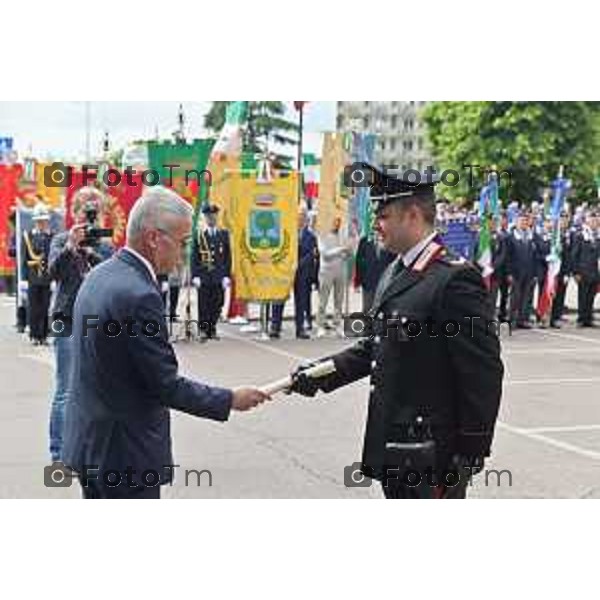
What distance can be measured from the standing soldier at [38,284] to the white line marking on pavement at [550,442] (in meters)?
7.29

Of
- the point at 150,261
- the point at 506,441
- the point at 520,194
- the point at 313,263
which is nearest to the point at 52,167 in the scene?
the point at 313,263

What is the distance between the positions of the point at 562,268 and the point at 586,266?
40 cm

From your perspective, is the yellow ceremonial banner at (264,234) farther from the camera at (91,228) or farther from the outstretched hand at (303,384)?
the outstretched hand at (303,384)

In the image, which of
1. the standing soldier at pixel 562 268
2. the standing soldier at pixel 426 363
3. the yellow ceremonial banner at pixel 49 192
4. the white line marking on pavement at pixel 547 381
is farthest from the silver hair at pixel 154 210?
the standing soldier at pixel 562 268

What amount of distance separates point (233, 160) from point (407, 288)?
11.7m

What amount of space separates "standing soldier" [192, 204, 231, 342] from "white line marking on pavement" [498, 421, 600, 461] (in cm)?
623

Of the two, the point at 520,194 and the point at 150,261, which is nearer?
the point at 150,261

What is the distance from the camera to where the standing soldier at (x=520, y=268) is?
57.3 ft

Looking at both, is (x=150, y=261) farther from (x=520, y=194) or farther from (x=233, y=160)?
(x=520, y=194)

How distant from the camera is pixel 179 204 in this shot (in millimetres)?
4242

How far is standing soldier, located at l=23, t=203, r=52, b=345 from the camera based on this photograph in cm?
1456

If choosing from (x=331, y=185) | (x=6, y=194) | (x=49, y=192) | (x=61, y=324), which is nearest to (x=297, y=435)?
(x=61, y=324)

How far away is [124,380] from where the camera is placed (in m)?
4.15

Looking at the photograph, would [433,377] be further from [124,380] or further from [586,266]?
[586,266]
